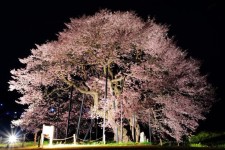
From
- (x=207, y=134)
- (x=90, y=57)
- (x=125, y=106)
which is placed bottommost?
(x=207, y=134)

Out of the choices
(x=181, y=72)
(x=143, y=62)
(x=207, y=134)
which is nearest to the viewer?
(x=207, y=134)

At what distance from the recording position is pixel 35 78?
2334cm

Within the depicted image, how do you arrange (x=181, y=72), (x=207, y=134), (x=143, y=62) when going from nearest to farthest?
(x=207, y=134) < (x=143, y=62) < (x=181, y=72)

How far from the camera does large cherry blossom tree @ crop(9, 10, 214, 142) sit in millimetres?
21984

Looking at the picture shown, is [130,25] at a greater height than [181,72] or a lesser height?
greater

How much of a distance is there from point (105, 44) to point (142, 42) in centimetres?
283

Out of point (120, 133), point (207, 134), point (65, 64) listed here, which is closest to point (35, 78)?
point (65, 64)

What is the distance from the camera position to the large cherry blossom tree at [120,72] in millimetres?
21984

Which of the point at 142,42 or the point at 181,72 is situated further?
the point at 181,72

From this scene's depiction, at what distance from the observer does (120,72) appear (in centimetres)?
2261

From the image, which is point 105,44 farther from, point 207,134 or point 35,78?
point 207,134

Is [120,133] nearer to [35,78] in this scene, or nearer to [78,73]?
[78,73]

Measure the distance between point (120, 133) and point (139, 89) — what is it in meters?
3.64

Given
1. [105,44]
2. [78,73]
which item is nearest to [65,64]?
[78,73]
